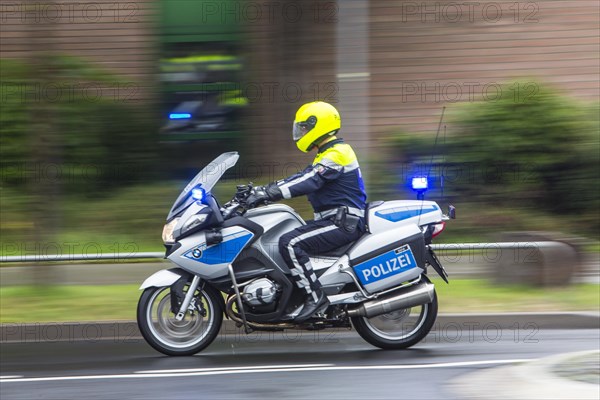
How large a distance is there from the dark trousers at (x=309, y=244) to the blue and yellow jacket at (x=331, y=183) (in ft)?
0.53

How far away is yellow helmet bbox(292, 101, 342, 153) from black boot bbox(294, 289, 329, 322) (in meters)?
1.22

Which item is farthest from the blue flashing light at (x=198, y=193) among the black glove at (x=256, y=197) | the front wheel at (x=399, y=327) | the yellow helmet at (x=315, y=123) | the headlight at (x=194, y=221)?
the front wheel at (x=399, y=327)

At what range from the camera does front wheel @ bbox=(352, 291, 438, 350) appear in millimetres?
8164

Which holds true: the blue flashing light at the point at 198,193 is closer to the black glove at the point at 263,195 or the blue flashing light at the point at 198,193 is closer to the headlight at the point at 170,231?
the headlight at the point at 170,231

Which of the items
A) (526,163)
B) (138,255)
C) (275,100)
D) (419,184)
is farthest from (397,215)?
(275,100)

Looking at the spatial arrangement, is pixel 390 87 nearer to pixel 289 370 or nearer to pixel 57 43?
pixel 57 43

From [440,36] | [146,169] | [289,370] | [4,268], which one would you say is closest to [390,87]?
[440,36]

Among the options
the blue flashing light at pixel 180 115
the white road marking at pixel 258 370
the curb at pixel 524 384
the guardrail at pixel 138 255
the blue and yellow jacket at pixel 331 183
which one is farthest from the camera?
the blue flashing light at pixel 180 115

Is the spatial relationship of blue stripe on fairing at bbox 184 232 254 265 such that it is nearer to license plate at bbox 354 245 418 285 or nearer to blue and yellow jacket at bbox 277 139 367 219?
blue and yellow jacket at bbox 277 139 367 219

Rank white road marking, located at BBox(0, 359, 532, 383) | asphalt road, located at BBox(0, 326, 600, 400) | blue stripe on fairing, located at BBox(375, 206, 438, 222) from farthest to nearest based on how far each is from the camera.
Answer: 1. blue stripe on fairing, located at BBox(375, 206, 438, 222)
2. white road marking, located at BBox(0, 359, 532, 383)
3. asphalt road, located at BBox(0, 326, 600, 400)

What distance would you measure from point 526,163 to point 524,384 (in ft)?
20.6

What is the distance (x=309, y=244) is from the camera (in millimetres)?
7883

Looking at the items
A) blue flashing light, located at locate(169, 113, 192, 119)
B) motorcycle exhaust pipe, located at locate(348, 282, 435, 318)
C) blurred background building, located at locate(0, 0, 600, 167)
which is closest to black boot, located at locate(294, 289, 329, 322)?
motorcycle exhaust pipe, located at locate(348, 282, 435, 318)

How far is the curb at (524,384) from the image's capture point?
21.0ft
